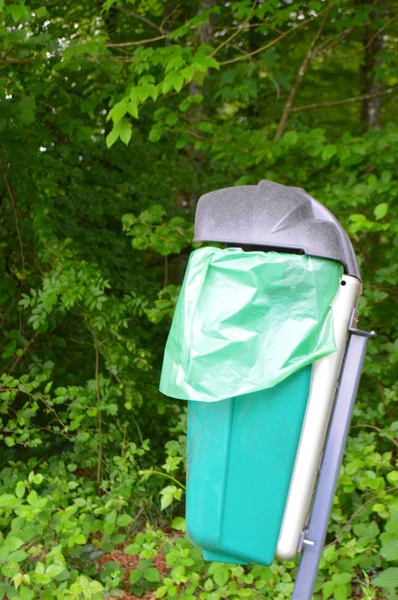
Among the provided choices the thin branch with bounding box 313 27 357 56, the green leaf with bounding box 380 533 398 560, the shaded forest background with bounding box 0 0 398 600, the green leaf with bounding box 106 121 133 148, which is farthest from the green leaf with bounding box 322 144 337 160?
the green leaf with bounding box 380 533 398 560

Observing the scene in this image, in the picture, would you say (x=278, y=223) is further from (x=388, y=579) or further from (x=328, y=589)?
(x=328, y=589)

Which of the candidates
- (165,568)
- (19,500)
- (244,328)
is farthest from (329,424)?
(165,568)

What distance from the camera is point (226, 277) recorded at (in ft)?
6.02

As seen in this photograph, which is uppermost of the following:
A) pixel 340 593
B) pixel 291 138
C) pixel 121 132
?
pixel 291 138

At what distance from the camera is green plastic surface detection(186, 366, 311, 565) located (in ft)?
5.90

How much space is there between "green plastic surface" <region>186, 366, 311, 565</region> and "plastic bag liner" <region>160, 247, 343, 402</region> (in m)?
0.06

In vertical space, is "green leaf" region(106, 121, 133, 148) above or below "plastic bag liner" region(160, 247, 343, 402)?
above

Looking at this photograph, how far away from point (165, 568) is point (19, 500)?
103 cm

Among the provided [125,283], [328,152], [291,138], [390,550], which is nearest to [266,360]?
[390,550]

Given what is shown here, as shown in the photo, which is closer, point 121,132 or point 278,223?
point 278,223

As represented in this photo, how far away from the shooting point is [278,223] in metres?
1.82

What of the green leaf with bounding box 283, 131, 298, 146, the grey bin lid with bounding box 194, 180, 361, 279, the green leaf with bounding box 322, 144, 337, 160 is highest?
the green leaf with bounding box 283, 131, 298, 146

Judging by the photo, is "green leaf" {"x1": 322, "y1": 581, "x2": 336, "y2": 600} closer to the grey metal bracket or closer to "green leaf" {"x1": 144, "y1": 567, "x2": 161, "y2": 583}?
"green leaf" {"x1": 144, "y1": 567, "x2": 161, "y2": 583}

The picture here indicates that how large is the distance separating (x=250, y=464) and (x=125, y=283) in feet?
11.7
